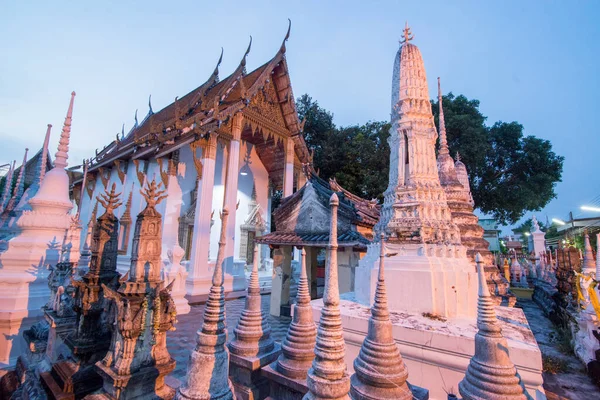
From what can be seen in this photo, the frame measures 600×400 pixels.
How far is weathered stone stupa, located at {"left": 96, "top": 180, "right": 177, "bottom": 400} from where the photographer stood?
7.75 ft

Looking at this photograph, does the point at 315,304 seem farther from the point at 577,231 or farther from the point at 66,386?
the point at 577,231

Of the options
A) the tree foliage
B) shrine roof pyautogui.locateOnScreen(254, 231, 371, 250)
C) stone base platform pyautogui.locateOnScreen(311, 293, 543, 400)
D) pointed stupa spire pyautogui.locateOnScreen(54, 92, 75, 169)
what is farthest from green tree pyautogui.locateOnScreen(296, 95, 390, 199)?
stone base platform pyautogui.locateOnScreen(311, 293, 543, 400)

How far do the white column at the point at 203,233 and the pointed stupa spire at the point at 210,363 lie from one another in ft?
27.6

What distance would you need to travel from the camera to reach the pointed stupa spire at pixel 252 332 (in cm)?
282

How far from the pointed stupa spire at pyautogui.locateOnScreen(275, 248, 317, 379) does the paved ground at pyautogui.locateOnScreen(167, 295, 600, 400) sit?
2.15m

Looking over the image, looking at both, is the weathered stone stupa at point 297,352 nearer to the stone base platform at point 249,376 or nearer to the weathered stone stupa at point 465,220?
the stone base platform at point 249,376

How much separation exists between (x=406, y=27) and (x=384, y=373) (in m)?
4.91

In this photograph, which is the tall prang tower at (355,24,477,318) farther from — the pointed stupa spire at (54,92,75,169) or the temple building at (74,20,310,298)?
the temple building at (74,20,310,298)

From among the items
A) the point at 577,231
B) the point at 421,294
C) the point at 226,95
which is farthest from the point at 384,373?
the point at 577,231

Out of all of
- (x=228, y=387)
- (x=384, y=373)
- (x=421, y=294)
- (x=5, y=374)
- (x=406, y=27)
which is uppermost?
(x=406, y=27)

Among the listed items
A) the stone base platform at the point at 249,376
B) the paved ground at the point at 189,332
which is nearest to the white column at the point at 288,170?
the paved ground at the point at 189,332

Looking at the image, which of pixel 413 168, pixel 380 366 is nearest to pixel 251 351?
pixel 380 366

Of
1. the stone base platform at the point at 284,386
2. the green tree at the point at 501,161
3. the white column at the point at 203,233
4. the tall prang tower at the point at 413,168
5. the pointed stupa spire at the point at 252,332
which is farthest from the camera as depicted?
the green tree at the point at 501,161

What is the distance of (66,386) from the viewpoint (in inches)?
109
